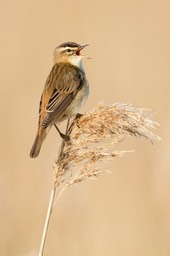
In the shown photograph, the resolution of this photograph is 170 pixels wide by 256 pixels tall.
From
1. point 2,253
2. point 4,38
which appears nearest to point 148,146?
point 2,253

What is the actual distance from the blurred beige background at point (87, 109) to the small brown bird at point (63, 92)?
31 cm

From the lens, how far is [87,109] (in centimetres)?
991

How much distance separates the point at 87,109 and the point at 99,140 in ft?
18.0

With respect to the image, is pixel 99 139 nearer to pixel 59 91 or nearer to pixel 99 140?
pixel 99 140

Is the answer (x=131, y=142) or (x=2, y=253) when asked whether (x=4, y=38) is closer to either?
(x=131, y=142)

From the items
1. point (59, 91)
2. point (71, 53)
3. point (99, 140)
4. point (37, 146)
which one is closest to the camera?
point (99, 140)

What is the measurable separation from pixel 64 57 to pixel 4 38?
4.99 meters

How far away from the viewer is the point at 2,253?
18.2 ft

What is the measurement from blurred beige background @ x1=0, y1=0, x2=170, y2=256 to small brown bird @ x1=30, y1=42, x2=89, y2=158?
0.31 meters

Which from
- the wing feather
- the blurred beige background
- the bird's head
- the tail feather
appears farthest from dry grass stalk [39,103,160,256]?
the bird's head

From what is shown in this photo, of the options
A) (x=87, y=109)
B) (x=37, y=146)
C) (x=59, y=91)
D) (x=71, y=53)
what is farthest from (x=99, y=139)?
(x=87, y=109)

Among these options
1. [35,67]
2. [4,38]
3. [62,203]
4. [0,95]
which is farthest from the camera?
[4,38]

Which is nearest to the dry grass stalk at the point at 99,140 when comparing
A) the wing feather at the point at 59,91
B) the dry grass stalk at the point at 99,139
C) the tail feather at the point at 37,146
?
the dry grass stalk at the point at 99,139

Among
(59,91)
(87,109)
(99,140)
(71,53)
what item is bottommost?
(99,140)
